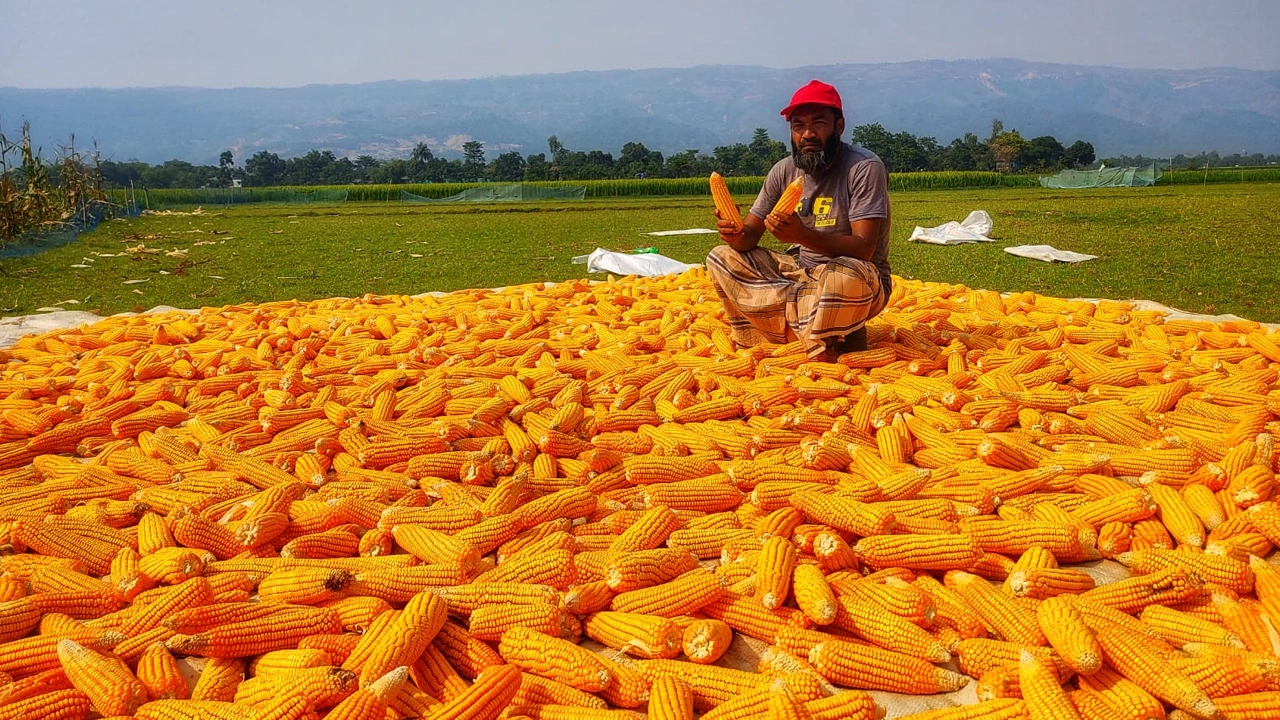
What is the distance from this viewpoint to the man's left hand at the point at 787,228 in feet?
14.3

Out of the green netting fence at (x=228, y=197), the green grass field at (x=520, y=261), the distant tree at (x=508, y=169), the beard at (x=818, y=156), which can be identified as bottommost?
the green grass field at (x=520, y=261)

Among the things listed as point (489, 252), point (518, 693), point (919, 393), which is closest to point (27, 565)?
point (518, 693)

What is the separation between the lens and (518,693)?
1.92m

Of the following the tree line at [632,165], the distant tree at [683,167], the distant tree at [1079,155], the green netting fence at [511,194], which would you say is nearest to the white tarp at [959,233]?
the green netting fence at [511,194]

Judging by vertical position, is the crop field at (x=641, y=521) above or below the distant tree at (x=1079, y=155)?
below

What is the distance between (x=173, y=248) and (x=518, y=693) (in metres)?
18.1

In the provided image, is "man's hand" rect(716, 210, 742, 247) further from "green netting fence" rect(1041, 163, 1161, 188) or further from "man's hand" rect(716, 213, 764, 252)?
"green netting fence" rect(1041, 163, 1161, 188)

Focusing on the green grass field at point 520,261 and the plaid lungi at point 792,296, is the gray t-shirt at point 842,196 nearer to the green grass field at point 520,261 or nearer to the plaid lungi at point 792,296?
the plaid lungi at point 792,296

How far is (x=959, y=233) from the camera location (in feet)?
45.3

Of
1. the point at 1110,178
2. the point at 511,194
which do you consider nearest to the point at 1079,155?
the point at 1110,178

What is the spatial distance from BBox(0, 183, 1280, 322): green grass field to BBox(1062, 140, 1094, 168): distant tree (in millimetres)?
68148

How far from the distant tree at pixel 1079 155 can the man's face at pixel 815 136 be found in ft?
291

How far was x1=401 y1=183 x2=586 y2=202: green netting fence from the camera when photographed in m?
46.8

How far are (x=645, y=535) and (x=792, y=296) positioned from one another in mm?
2637
